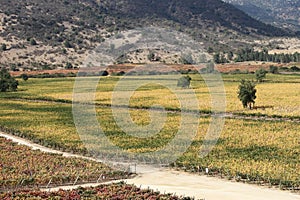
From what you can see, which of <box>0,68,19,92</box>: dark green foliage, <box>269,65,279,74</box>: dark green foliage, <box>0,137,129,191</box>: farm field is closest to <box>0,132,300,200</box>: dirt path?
<box>0,137,129,191</box>: farm field

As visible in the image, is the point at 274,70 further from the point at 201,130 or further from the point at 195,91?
the point at 201,130

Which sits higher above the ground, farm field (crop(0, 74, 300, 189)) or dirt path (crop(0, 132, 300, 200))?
dirt path (crop(0, 132, 300, 200))

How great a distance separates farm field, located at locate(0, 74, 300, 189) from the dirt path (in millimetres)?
1658

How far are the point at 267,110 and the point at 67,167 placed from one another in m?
43.0

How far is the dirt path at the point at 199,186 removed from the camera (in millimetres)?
37156

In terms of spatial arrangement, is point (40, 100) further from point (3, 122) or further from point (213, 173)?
point (213, 173)

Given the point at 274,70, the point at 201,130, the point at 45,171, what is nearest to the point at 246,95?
the point at 201,130

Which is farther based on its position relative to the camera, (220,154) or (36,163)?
(220,154)

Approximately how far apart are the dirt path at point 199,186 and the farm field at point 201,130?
166 centimetres

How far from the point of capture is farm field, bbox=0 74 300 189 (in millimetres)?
45969

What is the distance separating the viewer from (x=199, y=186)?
4025 centimetres

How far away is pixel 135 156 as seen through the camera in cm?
5100

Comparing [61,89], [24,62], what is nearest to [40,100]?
[61,89]

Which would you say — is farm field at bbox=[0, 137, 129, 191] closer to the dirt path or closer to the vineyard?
the dirt path
